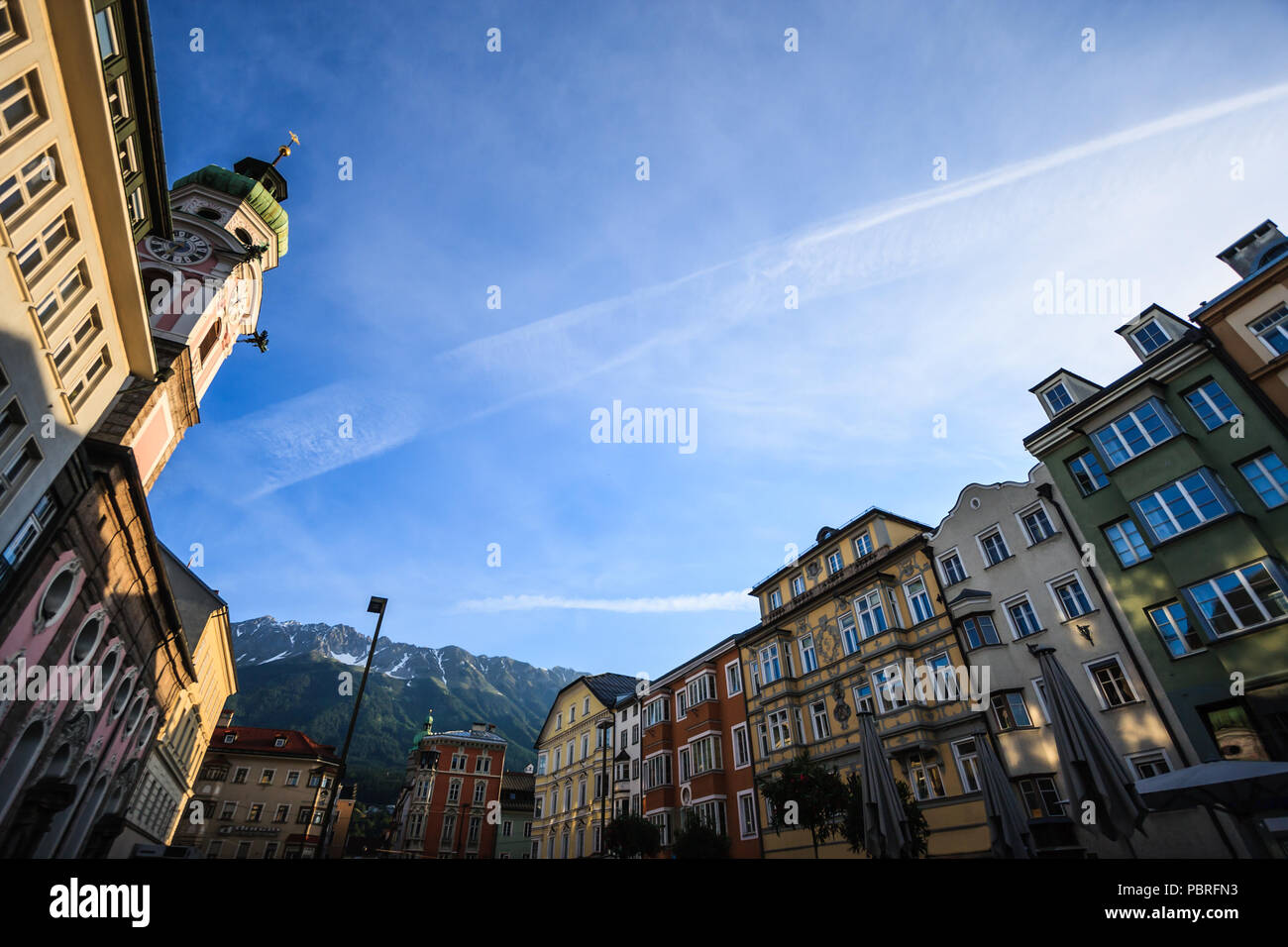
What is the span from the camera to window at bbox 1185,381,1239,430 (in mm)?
20808

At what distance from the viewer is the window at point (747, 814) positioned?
111 ft

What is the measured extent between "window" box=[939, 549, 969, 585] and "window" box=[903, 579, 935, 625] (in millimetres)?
1041

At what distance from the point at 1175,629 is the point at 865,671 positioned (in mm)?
12288

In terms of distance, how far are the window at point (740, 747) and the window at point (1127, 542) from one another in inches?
849

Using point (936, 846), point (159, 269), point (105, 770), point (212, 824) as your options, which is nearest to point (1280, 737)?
point (936, 846)

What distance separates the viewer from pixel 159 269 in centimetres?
3978

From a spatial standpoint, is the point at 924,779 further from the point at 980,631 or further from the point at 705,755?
the point at 705,755

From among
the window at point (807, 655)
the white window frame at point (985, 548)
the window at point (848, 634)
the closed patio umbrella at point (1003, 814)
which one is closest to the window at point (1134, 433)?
the white window frame at point (985, 548)

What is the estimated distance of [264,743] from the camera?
70812 mm

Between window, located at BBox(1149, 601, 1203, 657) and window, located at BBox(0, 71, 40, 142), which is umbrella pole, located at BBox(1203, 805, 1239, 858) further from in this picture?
window, located at BBox(0, 71, 40, 142)

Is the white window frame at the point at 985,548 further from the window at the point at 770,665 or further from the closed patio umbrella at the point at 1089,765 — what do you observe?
the window at the point at 770,665

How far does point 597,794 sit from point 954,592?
32.2 m

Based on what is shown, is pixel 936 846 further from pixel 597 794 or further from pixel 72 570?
pixel 72 570

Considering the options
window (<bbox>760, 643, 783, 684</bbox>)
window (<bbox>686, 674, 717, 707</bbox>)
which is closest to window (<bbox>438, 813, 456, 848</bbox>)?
window (<bbox>686, 674, 717, 707</bbox>)
